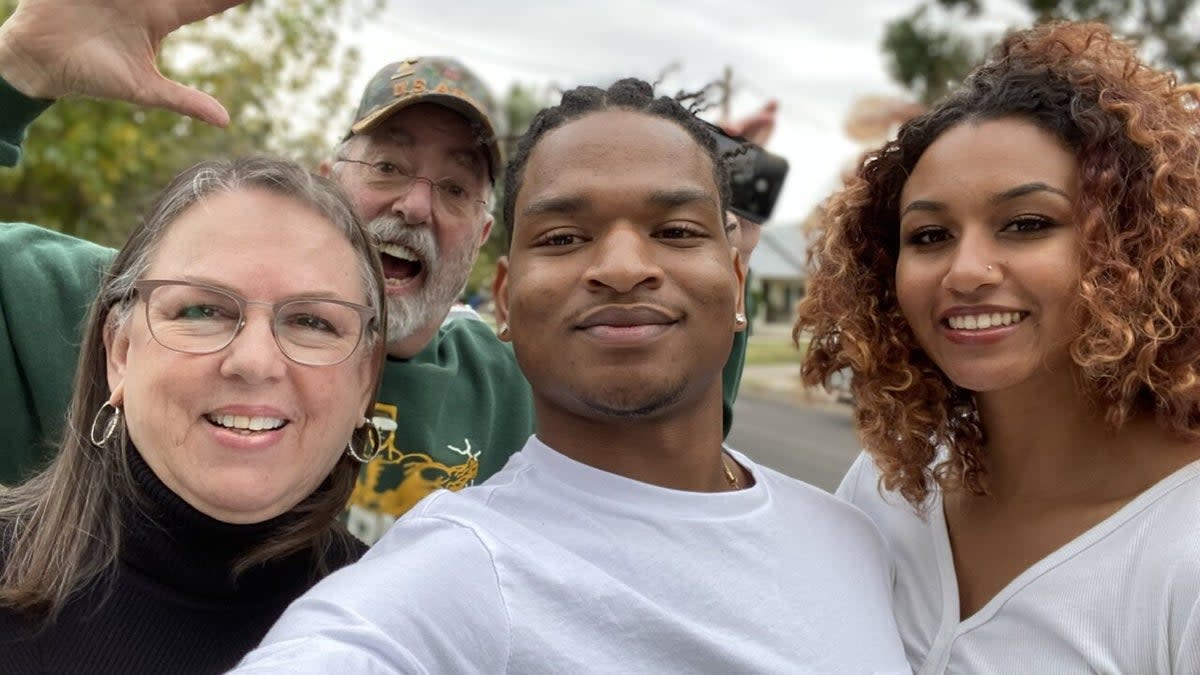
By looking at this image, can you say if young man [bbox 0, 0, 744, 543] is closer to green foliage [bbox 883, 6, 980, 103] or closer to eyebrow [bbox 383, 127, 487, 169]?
eyebrow [bbox 383, 127, 487, 169]

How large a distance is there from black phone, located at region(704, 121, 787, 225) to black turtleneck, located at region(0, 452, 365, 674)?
5.82ft

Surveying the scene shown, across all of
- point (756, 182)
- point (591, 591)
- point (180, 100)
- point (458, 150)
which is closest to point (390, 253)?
point (458, 150)

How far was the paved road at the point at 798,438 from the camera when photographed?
488 inches

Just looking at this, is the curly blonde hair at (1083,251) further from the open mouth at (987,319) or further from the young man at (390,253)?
the young man at (390,253)

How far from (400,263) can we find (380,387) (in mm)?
761

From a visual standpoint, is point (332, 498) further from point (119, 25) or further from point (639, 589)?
point (119, 25)

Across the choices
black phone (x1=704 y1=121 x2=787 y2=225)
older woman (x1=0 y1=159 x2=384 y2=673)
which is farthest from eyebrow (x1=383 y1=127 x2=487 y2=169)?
older woman (x1=0 y1=159 x2=384 y2=673)

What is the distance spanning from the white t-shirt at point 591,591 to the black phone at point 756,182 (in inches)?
52.1

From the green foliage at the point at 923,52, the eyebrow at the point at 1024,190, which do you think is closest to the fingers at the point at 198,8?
the eyebrow at the point at 1024,190

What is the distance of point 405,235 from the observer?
3.29 m

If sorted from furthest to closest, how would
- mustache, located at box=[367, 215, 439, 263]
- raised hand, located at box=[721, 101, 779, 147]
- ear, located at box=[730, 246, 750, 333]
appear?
raised hand, located at box=[721, 101, 779, 147] → mustache, located at box=[367, 215, 439, 263] → ear, located at box=[730, 246, 750, 333]

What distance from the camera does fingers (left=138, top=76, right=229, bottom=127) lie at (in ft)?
8.22

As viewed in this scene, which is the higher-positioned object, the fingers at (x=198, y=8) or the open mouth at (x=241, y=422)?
the fingers at (x=198, y=8)

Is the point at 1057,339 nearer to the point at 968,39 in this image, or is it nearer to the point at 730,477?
the point at 730,477
